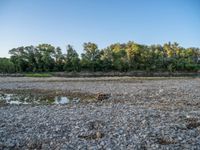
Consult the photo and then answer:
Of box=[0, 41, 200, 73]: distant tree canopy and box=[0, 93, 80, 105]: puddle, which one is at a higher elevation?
box=[0, 41, 200, 73]: distant tree canopy

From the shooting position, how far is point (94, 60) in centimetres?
12550

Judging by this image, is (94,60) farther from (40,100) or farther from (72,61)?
(40,100)

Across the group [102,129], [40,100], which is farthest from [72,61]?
[102,129]

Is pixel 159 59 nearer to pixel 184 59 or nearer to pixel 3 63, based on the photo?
pixel 184 59

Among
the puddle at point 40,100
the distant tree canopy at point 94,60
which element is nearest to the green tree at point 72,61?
the distant tree canopy at point 94,60

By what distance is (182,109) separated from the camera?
1914 cm

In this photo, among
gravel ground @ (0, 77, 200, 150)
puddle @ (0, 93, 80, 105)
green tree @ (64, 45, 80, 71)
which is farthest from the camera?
green tree @ (64, 45, 80, 71)

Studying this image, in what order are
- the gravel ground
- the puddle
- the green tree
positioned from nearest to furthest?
1. the gravel ground
2. the puddle
3. the green tree

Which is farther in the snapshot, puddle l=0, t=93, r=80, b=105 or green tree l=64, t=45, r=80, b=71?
green tree l=64, t=45, r=80, b=71

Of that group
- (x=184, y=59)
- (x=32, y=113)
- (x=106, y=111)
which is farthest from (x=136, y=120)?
(x=184, y=59)

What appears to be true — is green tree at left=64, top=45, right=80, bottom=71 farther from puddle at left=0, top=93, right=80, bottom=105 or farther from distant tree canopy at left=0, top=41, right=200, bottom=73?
puddle at left=0, top=93, right=80, bottom=105

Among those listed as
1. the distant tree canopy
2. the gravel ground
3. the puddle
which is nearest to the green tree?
the distant tree canopy

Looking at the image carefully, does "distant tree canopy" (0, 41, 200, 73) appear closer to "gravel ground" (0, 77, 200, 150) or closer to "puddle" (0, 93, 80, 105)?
"puddle" (0, 93, 80, 105)

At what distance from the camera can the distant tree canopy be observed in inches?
4801
